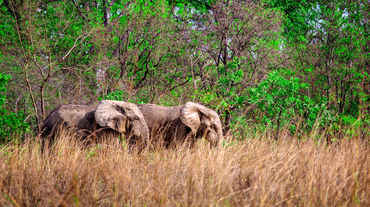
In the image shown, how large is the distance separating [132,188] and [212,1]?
29.2ft

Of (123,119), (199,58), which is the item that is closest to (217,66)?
(199,58)

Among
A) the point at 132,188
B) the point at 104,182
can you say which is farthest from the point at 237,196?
the point at 104,182

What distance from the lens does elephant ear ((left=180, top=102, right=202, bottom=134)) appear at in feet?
20.3

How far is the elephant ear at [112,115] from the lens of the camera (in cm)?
589

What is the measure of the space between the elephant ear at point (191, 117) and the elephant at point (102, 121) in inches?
30.9

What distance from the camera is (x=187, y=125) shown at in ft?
20.2

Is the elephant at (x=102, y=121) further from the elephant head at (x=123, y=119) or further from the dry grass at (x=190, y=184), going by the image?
the dry grass at (x=190, y=184)

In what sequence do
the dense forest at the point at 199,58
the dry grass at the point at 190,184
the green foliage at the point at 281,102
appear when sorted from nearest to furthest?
1. the dry grass at the point at 190,184
2. the green foliage at the point at 281,102
3. the dense forest at the point at 199,58

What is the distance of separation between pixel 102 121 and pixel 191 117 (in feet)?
5.45

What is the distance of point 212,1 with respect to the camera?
1093 centimetres

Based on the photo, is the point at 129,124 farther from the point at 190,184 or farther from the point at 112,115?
the point at 190,184

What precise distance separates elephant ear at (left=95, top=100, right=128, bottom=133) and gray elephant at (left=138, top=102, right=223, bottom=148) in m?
0.71

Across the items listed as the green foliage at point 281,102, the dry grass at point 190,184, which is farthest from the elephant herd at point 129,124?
the green foliage at point 281,102

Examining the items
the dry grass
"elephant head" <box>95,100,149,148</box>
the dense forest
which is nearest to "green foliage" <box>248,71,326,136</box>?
the dense forest
